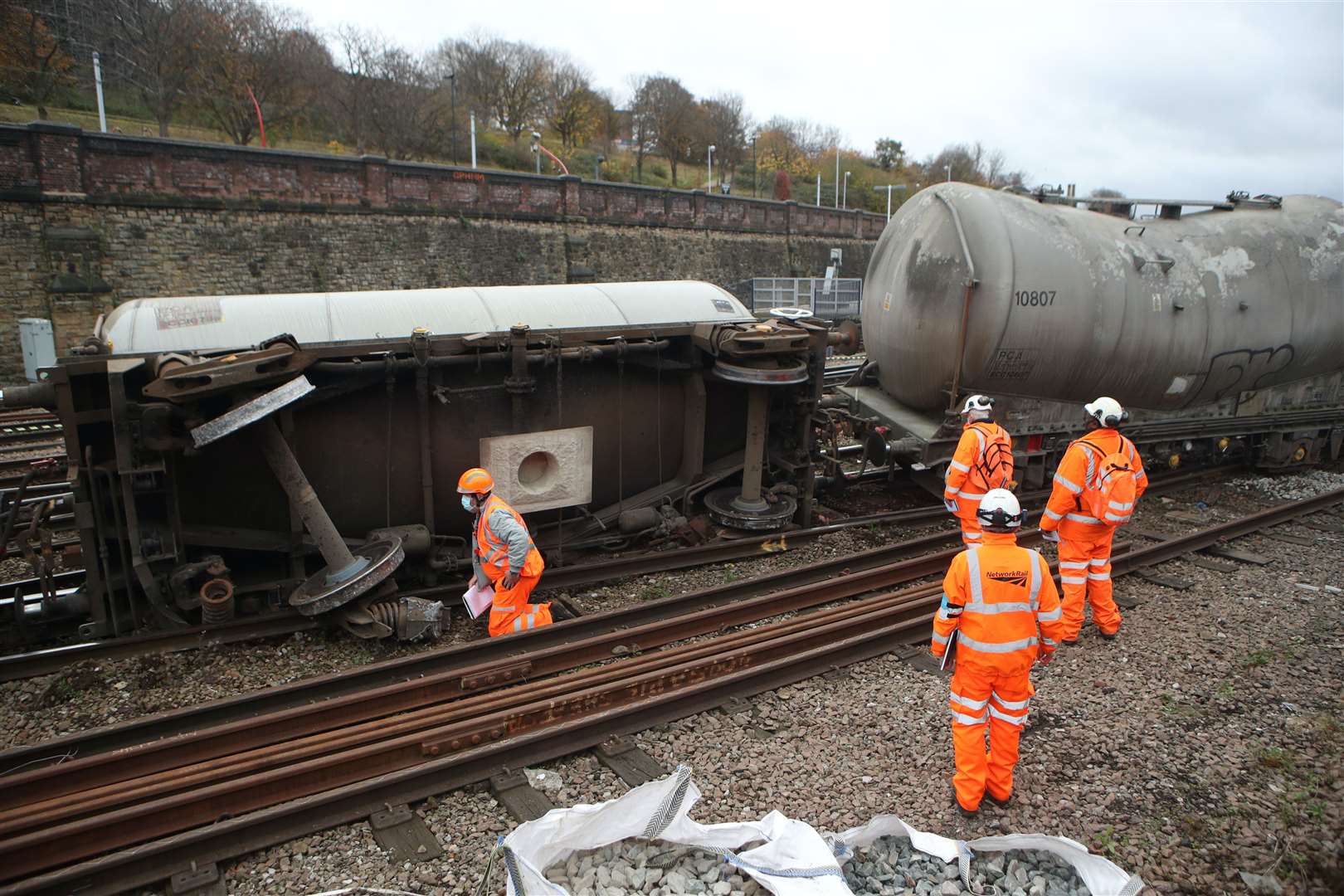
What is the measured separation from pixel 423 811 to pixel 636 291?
518cm

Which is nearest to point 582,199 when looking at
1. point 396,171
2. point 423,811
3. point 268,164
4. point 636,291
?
point 396,171

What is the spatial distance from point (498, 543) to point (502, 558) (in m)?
0.12

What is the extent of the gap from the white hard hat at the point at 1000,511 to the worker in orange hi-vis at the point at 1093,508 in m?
2.30

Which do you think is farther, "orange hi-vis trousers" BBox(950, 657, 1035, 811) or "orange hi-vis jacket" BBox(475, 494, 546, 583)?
"orange hi-vis jacket" BBox(475, 494, 546, 583)

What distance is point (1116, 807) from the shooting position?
4.02 metres

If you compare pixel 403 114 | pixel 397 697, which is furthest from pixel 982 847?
pixel 403 114

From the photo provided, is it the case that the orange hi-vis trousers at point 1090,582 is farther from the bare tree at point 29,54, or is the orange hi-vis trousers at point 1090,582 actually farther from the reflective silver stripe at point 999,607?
the bare tree at point 29,54

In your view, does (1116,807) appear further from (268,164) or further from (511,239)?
(511,239)

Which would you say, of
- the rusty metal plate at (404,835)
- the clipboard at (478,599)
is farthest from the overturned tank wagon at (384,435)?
the rusty metal plate at (404,835)

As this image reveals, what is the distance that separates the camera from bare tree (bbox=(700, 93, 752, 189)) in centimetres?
5072

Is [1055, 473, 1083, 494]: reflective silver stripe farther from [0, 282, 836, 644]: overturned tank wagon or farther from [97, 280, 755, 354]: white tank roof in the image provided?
[97, 280, 755, 354]: white tank roof

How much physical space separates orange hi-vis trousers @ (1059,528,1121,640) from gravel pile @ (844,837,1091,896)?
274cm

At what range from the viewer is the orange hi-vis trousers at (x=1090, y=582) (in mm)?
5934

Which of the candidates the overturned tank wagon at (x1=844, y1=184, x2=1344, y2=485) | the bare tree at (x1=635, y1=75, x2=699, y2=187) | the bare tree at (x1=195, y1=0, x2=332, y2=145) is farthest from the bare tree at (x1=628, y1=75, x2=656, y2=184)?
the overturned tank wagon at (x1=844, y1=184, x2=1344, y2=485)
